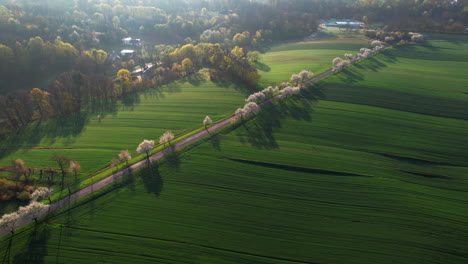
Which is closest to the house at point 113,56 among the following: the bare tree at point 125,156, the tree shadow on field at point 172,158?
the tree shadow on field at point 172,158

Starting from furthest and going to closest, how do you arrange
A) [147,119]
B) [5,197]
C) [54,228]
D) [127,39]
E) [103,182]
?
[127,39] → [147,119] → [103,182] → [5,197] → [54,228]

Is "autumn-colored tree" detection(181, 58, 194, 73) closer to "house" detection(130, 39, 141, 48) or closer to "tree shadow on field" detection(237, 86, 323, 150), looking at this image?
"tree shadow on field" detection(237, 86, 323, 150)

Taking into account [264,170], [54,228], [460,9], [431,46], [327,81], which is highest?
[460,9]

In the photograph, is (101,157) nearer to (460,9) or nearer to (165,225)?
(165,225)

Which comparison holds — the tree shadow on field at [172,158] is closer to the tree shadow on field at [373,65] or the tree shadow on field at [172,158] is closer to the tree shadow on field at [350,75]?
the tree shadow on field at [350,75]

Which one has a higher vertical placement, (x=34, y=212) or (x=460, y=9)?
(x=460, y=9)

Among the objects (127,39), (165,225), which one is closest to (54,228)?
(165,225)
